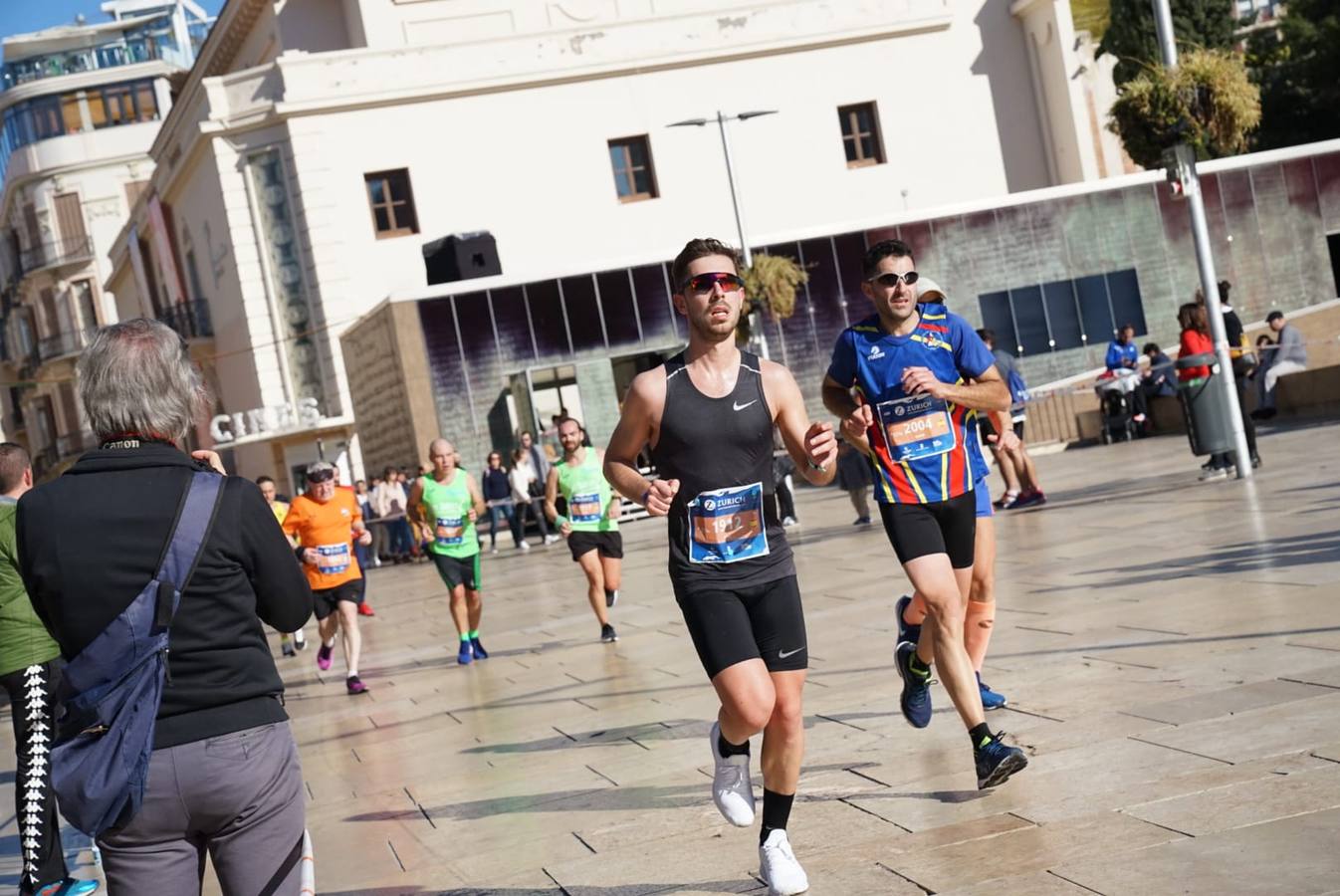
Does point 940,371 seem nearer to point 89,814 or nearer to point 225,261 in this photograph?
point 89,814

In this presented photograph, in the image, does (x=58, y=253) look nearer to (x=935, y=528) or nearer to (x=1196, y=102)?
(x=1196, y=102)

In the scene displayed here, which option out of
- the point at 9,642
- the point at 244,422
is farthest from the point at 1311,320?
the point at 9,642

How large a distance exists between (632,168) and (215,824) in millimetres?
40146

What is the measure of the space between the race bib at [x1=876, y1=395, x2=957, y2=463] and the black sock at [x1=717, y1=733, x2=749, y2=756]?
5.25ft

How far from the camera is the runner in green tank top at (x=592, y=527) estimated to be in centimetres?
1361

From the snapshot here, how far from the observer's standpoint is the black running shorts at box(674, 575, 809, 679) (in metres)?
5.38

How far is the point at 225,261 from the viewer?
142 ft

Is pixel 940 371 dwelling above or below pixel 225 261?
below

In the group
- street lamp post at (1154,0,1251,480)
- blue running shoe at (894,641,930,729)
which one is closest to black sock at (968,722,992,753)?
blue running shoe at (894,641,930,729)

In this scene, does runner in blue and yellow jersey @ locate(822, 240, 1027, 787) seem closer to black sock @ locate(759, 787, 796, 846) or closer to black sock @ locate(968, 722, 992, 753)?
black sock @ locate(968, 722, 992, 753)

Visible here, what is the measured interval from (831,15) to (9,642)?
39031 millimetres

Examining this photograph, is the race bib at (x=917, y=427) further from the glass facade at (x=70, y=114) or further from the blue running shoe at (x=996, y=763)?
the glass facade at (x=70, y=114)

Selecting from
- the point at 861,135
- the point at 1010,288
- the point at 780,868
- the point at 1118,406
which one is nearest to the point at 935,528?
the point at 780,868

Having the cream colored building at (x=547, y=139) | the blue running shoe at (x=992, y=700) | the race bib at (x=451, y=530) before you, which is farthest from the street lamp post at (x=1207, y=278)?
the cream colored building at (x=547, y=139)
